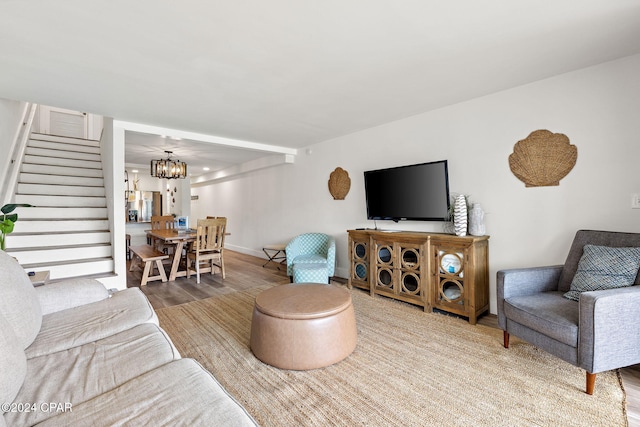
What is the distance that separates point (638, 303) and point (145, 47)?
3.55 meters

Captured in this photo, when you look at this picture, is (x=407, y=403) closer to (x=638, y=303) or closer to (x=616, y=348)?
(x=616, y=348)

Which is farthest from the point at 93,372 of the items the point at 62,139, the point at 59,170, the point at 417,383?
the point at 62,139

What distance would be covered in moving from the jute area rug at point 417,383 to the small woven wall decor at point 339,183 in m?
2.26

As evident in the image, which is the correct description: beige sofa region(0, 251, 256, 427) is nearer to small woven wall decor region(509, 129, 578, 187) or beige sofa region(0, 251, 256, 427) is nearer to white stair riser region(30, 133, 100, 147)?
small woven wall decor region(509, 129, 578, 187)

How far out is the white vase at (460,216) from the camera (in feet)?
9.50

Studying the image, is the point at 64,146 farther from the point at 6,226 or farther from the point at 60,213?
the point at 6,226

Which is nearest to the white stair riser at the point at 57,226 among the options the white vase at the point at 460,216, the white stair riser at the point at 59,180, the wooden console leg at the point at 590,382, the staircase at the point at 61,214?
the staircase at the point at 61,214

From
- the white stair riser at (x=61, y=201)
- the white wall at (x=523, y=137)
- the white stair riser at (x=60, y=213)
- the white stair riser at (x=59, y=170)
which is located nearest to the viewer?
the white wall at (x=523, y=137)

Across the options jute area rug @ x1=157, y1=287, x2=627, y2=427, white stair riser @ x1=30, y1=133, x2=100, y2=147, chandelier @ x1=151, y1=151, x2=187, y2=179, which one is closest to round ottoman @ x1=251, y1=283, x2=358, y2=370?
jute area rug @ x1=157, y1=287, x2=627, y2=427

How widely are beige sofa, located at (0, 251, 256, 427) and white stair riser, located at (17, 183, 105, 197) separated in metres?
3.59

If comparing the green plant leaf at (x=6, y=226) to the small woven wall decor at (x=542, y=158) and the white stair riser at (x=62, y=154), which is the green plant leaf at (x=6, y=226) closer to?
the white stair riser at (x=62, y=154)

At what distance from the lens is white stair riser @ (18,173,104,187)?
4.39 meters

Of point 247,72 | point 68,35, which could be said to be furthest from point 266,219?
point 68,35

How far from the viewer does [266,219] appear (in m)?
6.12
